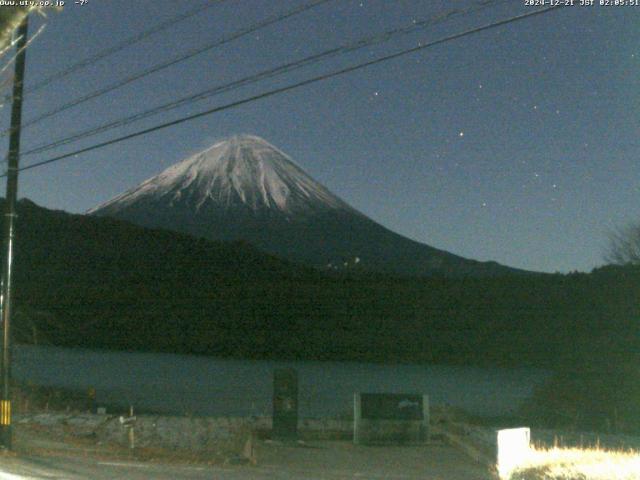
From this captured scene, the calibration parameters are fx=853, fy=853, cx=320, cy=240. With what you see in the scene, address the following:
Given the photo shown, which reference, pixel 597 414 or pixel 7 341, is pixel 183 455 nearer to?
pixel 7 341

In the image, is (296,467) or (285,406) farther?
(285,406)

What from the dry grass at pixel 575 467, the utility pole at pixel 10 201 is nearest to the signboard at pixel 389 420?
the dry grass at pixel 575 467

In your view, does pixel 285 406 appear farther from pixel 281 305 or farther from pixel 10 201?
pixel 281 305

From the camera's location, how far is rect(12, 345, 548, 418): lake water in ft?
110

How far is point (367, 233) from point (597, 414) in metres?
122

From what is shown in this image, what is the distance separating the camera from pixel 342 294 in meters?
67.2

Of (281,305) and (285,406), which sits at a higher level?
(281,305)

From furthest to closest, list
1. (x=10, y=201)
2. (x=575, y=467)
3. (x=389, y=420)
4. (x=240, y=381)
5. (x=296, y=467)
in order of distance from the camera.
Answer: (x=240, y=381) < (x=389, y=420) < (x=10, y=201) < (x=296, y=467) < (x=575, y=467)

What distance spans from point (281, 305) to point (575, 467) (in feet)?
190

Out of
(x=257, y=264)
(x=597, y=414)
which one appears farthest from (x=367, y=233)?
(x=597, y=414)

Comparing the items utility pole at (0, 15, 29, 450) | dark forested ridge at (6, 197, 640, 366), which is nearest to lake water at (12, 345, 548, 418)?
dark forested ridge at (6, 197, 640, 366)

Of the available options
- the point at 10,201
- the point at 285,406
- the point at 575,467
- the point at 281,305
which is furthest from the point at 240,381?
the point at 575,467

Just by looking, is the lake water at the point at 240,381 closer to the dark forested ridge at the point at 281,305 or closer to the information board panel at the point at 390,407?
the dark forested ridge at the point at 281,305

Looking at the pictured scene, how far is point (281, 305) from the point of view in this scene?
6756 centimetres
